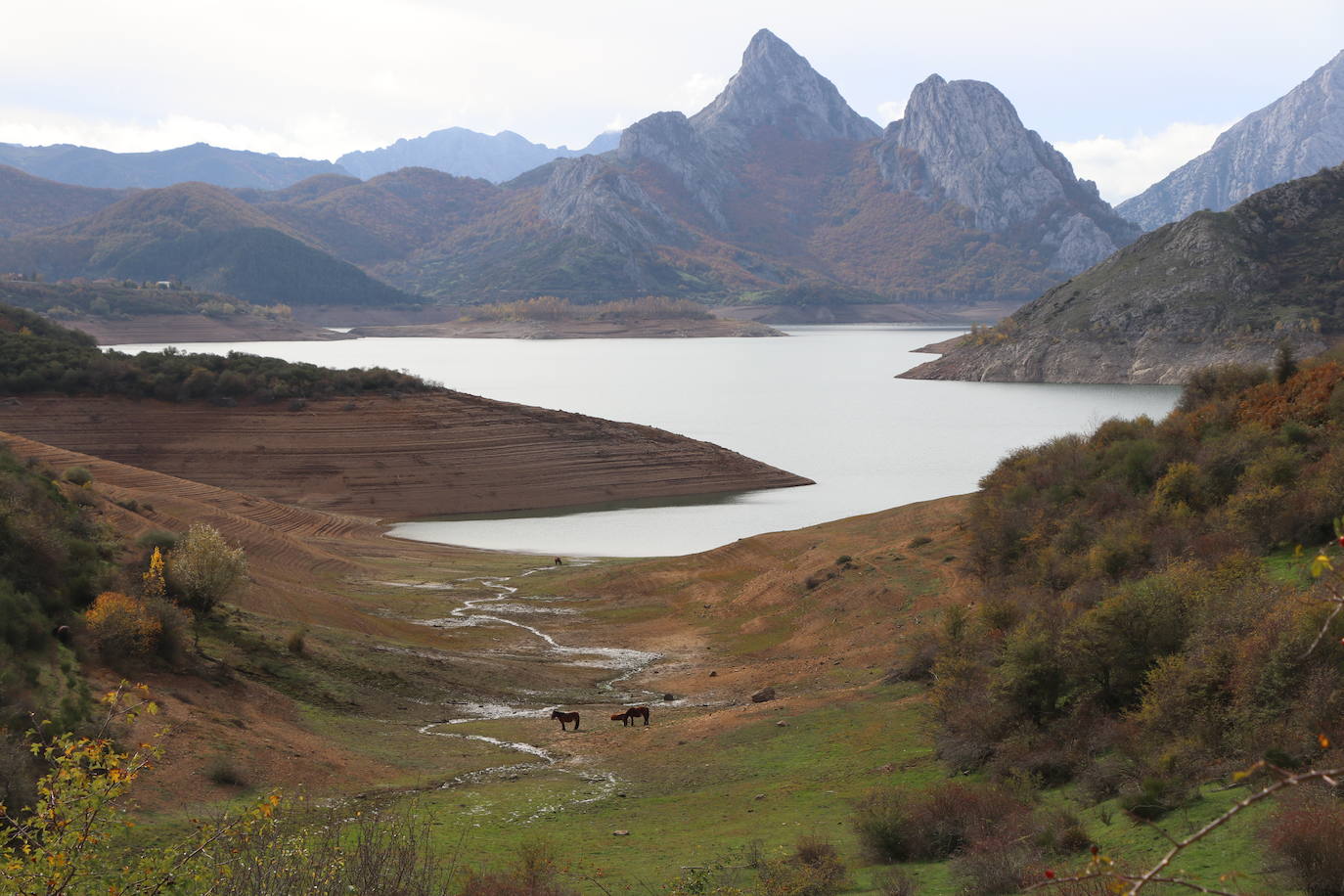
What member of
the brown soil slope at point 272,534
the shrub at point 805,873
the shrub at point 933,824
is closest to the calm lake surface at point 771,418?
the brown soil slope at point 272,534

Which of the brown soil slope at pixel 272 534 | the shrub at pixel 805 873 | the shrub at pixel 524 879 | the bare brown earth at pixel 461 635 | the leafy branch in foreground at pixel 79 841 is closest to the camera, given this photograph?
the leafy branch in foreground at pixel 79 841

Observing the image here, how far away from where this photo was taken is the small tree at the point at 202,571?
23.3 meters

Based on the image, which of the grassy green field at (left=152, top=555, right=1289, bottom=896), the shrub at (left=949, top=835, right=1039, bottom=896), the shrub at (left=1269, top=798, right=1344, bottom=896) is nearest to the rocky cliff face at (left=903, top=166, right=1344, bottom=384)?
the grassy green field at (left=152, top=555, right=1289, bottom=896)

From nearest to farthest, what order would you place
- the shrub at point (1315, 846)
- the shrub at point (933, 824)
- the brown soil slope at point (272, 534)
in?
1. the shrub at point (1315, 846)
2. the shrub at point (933, 824)
3. the brown soil slope at point (272, 534)

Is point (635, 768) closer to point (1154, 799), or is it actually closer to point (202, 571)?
point (1154, 799)

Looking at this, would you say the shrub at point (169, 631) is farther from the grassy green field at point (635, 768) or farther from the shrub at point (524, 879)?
the shrub at point (524, 879)

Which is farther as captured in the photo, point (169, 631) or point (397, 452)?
point (397, 452)

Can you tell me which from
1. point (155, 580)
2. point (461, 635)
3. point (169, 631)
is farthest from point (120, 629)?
point (461, 635)

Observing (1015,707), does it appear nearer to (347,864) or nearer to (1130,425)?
(347,864)

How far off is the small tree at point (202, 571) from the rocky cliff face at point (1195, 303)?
120 meters

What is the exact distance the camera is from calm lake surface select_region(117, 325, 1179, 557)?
59.0 metres

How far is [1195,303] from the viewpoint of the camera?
437ft

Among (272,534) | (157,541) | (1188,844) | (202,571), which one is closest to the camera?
(1188,844)

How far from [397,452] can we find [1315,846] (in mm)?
62397
